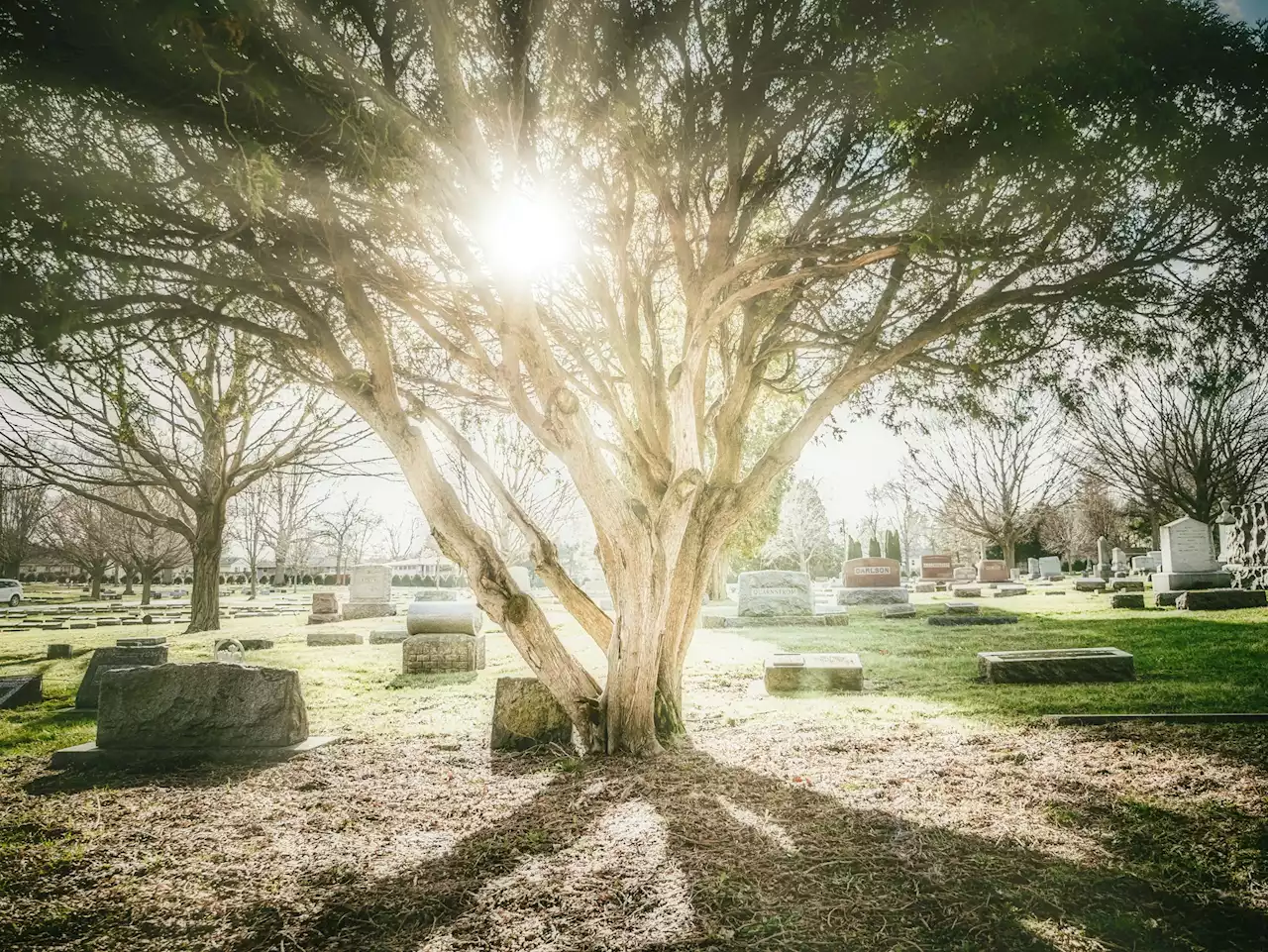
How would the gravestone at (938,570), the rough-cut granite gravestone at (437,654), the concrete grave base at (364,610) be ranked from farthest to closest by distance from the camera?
1. the gravestone at (938,570)
2. the concrete grave base at (364,610)
3. the rough-cut granite gravestone at (437,654)

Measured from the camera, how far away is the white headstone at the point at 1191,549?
16.9 meters

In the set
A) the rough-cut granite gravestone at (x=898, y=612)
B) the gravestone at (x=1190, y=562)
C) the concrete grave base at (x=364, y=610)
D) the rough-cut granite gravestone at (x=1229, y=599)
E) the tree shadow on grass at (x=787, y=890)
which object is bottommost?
the concrete grave base at (x=364, y=610)

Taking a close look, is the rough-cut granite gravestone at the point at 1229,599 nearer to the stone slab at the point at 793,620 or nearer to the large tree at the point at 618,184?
the stone slab at the point at 793,620

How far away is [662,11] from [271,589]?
170 feet

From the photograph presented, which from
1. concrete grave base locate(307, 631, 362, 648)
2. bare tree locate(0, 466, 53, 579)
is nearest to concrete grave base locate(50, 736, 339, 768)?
concrete grave base locate(307, 631, 362, 648)

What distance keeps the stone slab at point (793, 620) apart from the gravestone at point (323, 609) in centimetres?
1212

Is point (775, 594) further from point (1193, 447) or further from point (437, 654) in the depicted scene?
point (1193, 447)

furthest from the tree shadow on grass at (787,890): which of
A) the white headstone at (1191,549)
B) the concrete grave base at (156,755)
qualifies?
the white headstone at (1191,549)

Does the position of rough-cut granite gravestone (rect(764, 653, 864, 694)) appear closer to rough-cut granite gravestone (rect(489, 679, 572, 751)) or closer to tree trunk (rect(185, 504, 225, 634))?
rough-cut granite gravestone (rect(489, 679, 572, 751))

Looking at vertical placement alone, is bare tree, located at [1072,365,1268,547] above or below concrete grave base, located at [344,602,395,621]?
above

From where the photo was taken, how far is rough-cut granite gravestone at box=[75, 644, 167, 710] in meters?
7.78

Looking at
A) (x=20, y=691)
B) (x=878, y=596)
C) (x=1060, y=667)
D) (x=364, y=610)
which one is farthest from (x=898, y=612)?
(x=20, y=691)

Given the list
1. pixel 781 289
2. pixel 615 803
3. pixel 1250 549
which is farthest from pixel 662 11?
pixel 1250 549

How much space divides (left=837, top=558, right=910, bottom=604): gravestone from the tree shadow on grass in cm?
1946
